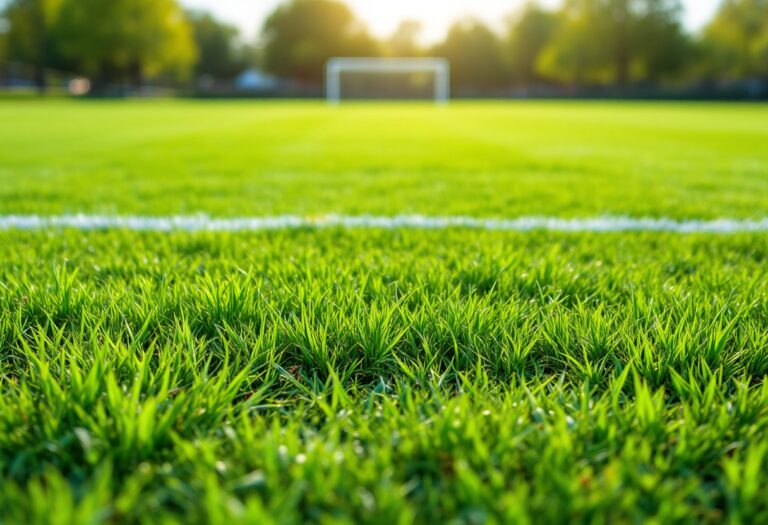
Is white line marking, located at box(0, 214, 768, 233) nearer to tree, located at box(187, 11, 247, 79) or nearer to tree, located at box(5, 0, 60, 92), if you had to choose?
tree, located at box(5, 0, 60, 92)

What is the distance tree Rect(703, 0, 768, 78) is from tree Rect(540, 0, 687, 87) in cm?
359

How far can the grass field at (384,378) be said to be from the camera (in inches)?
36.7

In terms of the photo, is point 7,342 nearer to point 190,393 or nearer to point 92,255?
point 190,393

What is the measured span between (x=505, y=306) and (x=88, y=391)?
41.1 inches

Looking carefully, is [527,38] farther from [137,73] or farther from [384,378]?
[384,378]

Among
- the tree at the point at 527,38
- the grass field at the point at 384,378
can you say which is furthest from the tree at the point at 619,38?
the grass field at the point at 384,378

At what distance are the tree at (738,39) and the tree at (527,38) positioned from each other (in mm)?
17817

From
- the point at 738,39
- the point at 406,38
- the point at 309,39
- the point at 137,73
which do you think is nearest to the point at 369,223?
the point at 137,73

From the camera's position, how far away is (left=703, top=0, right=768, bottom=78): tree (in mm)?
57688

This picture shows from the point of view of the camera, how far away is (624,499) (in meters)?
0.90

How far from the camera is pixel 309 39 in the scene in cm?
7438

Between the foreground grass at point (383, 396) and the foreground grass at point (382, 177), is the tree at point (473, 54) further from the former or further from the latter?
the foreground grass at point (383, 396)

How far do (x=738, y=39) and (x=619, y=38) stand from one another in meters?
12.4

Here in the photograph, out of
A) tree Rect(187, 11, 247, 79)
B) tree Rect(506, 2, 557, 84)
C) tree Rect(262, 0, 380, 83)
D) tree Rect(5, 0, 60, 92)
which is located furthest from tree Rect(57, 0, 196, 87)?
tree Rect(506, 2, 557, 84)
